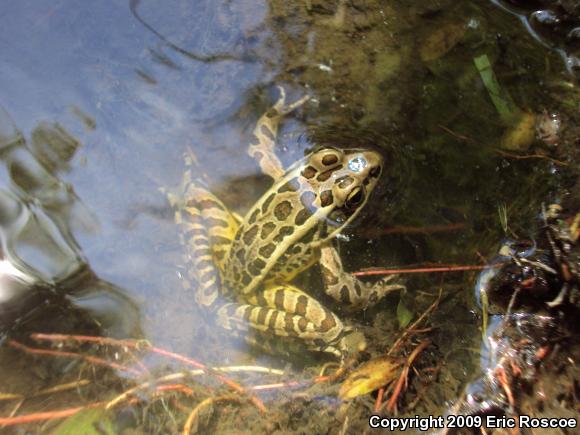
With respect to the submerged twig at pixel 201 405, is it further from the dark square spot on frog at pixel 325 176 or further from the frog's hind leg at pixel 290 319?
the dark square spot on frog at pixel 325 176

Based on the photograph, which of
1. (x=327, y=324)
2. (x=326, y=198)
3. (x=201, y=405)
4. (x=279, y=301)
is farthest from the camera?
(x=279, y=301)

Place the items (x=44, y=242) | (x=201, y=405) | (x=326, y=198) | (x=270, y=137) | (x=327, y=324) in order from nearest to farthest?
(x=201, y=405) < (x=327, y=324) < (x=326, y=198) < (x=44, y=242) < (x=270, y=137)

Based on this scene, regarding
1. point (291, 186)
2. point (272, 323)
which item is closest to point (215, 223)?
point (291, 186)

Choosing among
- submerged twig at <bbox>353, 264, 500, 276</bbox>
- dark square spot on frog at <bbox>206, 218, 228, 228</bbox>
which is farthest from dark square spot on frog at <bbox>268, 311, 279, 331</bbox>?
dark square spot on frog at <bbox>206, 218, 228, 228</bbox>

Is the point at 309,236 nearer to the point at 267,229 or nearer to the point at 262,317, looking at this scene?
the point at 267,229

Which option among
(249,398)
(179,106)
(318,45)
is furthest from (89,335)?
(318,45)

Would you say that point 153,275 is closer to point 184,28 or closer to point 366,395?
point 366,395
